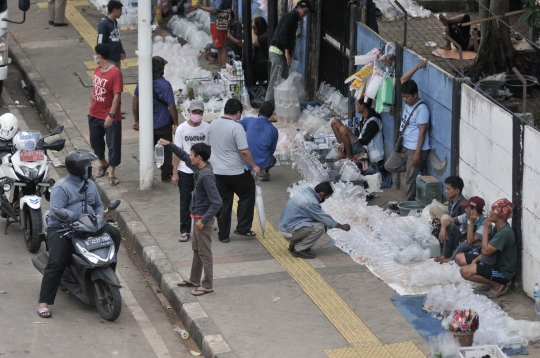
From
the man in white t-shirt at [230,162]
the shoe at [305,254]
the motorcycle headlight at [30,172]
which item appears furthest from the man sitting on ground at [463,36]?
the motorcycle headlight at [30,172]

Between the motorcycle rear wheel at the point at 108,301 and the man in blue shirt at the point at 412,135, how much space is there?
410cm

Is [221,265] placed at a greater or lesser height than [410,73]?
lesser

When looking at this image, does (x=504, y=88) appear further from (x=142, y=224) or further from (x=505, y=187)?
(x=142, y=224)

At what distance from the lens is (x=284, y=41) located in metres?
14.8

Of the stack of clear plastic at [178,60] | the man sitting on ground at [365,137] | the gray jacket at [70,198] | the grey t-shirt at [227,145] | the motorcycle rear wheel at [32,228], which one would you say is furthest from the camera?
the stack of clear plastic at [178,60]

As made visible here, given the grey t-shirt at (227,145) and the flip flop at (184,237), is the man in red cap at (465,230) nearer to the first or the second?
the grey t-shirt at (227,145)

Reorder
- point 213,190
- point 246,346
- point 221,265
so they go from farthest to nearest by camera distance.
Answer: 1. point 221,265
2. point 213,190
3. point 246,346

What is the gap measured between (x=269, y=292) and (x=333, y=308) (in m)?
0.70

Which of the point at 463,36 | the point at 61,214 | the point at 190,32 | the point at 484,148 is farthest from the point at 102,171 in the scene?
the point at 190,32

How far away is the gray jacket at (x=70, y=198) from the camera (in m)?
8.69

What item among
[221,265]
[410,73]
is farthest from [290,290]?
[410,73]

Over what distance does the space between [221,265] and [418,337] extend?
2.45 meters

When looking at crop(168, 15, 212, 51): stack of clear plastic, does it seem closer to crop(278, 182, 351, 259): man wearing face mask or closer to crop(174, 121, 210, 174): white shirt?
crop(174, 121, 210, 174): white shirt

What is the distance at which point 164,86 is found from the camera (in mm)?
12062
